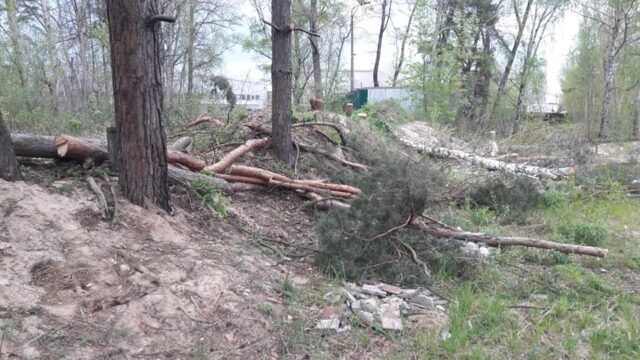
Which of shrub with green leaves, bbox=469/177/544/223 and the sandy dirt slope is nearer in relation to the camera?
the sandy dirt slope

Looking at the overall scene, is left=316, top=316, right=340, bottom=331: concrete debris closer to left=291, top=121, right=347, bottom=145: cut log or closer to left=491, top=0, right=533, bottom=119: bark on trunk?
left=291, top=121, right=347, bottom=145: cut log

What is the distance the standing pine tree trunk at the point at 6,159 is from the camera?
3.52 m

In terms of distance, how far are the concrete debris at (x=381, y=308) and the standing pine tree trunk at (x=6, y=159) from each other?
2.63m

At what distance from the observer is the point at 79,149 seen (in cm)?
429

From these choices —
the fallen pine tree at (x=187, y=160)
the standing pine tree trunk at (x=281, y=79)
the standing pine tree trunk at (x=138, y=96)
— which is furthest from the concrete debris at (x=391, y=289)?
the standing pine tree trunk at (x=281, y=79)

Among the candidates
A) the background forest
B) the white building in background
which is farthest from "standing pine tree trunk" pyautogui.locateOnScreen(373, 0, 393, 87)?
the white building in background

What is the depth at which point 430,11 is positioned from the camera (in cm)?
2148

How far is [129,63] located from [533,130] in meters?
12.4

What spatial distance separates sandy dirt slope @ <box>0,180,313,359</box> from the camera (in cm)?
254

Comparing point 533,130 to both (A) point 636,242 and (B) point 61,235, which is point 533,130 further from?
(B) point 61,235

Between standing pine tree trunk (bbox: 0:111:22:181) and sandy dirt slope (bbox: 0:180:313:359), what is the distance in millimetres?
126

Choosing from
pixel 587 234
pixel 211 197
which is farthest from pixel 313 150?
pixel 587 234

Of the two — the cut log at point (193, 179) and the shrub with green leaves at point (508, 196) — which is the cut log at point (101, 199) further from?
the shrub with green leaves at point (508, 196)

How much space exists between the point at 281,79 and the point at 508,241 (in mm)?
4059
